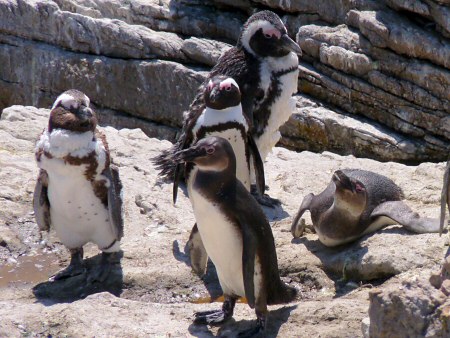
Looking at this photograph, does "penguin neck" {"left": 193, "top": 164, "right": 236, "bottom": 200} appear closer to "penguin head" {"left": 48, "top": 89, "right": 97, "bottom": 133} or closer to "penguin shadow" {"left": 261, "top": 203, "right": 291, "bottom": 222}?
"penguin head" {"left": 48, "top": 89, "right": 97, "bottom": 133}

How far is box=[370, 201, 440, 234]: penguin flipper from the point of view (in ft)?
20.0

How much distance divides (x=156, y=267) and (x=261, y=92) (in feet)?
6.67

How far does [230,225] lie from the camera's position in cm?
503

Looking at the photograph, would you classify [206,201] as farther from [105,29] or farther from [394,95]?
[105,29]

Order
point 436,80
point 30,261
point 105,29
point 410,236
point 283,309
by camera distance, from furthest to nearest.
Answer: point 105,29 → point 436,80 → point 30,261 → point 410,236 → point 283,309

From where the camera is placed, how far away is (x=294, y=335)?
4957 mm

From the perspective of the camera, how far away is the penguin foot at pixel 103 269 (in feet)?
20.4

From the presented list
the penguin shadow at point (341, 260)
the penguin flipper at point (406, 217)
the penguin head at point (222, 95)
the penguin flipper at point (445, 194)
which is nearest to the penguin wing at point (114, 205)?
the penguin head at point (222, 95)

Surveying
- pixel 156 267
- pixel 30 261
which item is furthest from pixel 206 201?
pixel 30 261

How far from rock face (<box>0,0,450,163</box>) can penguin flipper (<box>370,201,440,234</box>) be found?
461 cm

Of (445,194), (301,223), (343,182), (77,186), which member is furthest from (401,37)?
(77,186)

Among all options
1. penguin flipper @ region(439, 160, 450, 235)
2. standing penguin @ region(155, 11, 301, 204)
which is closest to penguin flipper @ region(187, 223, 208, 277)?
penguin flipper @ region(439, 160, 450, 235)

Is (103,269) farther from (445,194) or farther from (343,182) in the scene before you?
(445,194)

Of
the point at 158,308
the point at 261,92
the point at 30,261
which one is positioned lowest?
the point at 30,261
